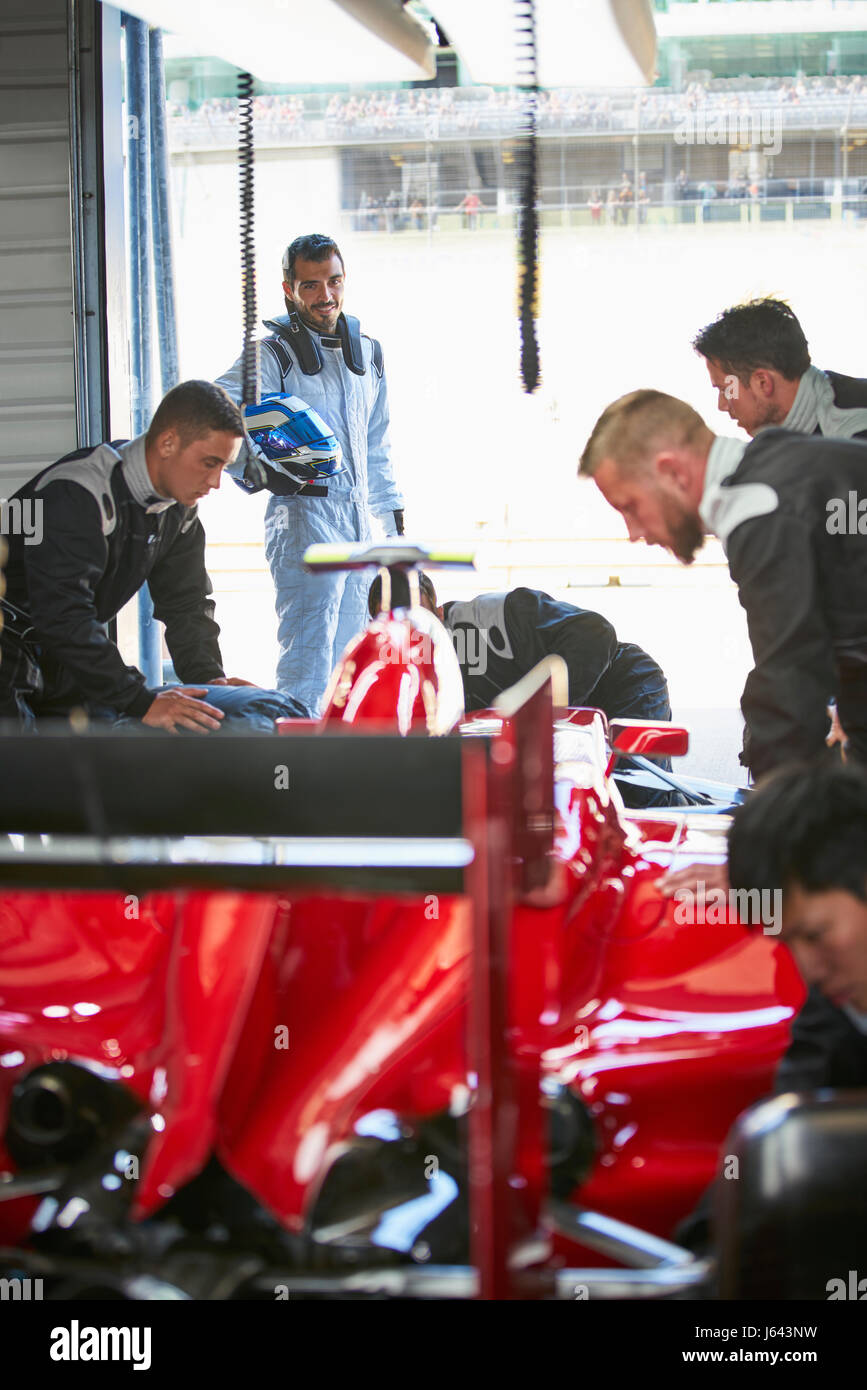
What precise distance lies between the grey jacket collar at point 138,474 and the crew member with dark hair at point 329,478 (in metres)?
1.05

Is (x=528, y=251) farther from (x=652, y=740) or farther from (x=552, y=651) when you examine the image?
(x=552, y=651)

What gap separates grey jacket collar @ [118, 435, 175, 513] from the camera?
3.17 m

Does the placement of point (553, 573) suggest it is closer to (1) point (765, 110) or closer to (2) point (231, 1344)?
(1) point (765, 110)

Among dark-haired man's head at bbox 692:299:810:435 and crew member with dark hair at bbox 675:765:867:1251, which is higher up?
dark-haired man's head at bbox 692:299:810:435

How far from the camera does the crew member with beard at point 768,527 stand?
1.89 metres

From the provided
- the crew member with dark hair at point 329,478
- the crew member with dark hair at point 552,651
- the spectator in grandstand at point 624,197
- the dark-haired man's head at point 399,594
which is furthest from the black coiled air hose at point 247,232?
the spectator in grandstand at point 624,197

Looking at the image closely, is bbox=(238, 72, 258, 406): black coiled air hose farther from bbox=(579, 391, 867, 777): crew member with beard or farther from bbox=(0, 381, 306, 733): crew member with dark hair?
bbox=(579, 391, 867, 777): crew member with beard

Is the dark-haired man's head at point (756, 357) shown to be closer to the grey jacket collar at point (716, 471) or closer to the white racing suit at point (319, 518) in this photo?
the grey jacket collar at point (716, 471)

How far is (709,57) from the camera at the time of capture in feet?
22.4

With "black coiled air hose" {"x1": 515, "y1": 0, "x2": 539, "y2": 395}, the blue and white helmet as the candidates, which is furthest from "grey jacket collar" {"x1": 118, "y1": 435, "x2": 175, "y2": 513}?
"black coiled air hose" {"x1": 515, "y1": 0, "x2": 539, "y2": 395}

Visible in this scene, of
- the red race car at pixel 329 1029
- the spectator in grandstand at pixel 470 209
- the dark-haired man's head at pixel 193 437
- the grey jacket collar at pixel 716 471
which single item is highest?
the spectator in grandstand at pixel 470 209

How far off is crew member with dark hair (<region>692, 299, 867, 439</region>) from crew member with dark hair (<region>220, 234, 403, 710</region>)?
62.3 inches

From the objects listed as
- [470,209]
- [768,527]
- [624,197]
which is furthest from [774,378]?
[624,197]

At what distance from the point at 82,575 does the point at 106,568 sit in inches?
6.6
